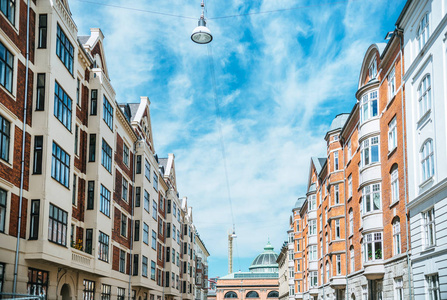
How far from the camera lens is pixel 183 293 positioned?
69.0m

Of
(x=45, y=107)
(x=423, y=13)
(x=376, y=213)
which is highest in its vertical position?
(x=423, y=13)

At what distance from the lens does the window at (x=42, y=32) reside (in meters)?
23.9

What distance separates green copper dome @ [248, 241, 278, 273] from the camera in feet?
481

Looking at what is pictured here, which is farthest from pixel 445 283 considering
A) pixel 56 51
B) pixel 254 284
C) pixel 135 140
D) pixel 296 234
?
pixel 254 284

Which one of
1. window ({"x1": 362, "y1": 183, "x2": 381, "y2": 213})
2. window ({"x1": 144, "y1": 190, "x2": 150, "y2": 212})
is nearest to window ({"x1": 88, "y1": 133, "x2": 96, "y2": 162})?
window ({"x1": 144, "y1": 190, "x2": 150, "y2": 212})

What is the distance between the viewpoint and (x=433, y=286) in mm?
22891

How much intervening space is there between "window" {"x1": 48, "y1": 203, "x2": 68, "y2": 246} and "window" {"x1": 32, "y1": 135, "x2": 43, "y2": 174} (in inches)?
67.8

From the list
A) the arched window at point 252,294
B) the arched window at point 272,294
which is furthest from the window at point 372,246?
the arched window at point 252,294

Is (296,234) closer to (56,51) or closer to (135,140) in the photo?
(135,140)

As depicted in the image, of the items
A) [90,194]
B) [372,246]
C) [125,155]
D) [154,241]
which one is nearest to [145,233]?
[154,241]

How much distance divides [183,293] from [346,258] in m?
32.7

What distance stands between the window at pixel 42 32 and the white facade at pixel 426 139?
15.7 metres

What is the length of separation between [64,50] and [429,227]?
1756 cm

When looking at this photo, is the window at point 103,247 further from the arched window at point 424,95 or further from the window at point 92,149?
the arched window at point 424,95
